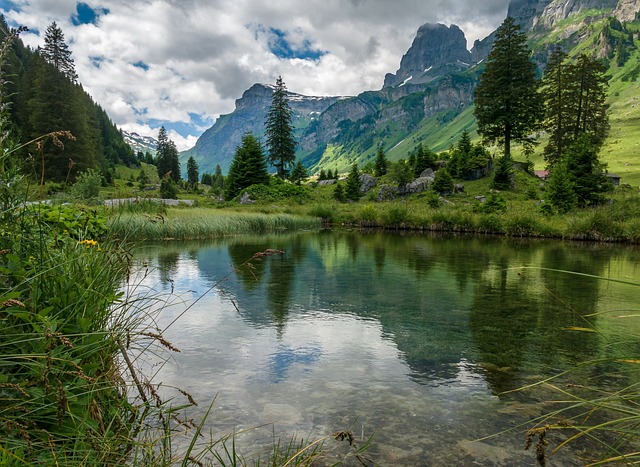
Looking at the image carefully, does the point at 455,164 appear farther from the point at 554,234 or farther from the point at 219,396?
the point at 219,396

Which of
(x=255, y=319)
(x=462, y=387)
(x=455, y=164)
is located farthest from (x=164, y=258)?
(x=455, y=164)

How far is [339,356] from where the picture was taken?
5477mm

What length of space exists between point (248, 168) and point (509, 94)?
3184 cm

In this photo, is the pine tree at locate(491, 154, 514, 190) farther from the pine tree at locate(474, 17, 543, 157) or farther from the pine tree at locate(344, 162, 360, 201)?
the pine tree at locate(344, 162, 360, 201)

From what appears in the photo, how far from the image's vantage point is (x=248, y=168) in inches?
2005

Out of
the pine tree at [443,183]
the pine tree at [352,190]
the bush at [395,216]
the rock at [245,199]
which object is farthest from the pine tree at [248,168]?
the bush at [395,216]

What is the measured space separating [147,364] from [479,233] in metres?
26.6

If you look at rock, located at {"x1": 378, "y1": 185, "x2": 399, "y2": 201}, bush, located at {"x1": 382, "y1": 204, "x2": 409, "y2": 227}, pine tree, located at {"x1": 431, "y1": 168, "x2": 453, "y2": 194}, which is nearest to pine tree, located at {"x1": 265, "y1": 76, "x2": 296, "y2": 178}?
rock, located at {"x1": 378, "y1": 185, "x2": 399, "y2": 201}

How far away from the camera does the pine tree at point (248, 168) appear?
2003 inches

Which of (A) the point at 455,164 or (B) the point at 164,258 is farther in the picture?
(A) the point at 455,164

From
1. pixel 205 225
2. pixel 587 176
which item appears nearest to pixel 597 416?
pixel 205 225

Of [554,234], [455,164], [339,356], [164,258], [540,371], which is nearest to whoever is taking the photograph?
[540,371]

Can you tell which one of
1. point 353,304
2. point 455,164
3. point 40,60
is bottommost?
point 353,304

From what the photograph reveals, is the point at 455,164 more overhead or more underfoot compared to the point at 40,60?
more underfoot
